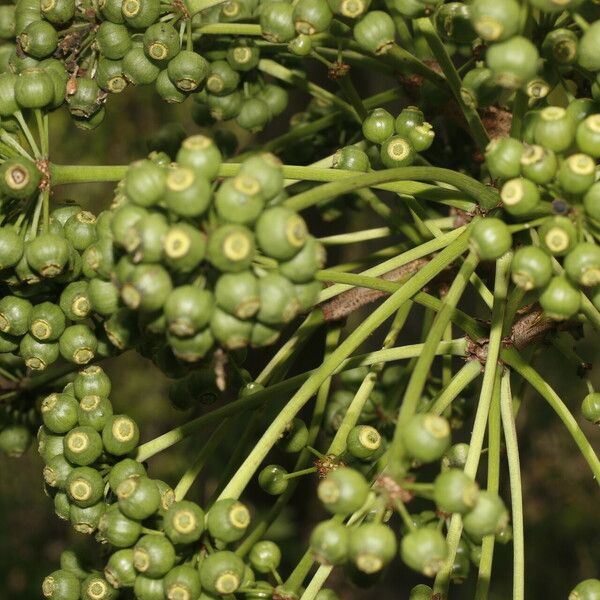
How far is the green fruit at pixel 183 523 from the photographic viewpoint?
3.84 feet

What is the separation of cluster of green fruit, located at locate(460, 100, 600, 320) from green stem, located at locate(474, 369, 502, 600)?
0.29 m

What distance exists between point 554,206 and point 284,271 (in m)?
0.33

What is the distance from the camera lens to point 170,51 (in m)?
1.47

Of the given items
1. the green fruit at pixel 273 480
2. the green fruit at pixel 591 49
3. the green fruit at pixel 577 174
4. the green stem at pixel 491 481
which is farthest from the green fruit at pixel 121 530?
the green fruit at pixel 591 49

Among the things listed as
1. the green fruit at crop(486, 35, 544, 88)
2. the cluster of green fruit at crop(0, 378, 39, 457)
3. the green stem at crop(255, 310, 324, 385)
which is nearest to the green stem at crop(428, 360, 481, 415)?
the green stem at crop(255, 310, 324, 385)

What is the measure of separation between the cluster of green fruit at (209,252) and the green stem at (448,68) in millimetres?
467

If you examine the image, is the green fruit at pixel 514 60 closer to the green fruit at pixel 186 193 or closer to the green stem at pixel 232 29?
the green fruit at pixel 186 193

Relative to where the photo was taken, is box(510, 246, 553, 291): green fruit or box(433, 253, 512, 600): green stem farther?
box(433, 253, 512, 600): green stem

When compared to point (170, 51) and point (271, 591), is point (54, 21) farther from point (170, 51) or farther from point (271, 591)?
point (271, 591)

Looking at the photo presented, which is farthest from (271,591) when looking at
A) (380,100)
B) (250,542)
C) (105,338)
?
(380,100)

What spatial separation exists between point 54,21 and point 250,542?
84 cm

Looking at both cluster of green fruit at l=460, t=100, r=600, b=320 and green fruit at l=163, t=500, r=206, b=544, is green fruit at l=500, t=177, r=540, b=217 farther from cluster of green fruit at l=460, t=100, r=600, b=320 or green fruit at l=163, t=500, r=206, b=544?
green fruit at l=163, t=500, r=206, b=544

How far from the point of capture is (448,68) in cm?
143

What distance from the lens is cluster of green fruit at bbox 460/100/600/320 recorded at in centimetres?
111
